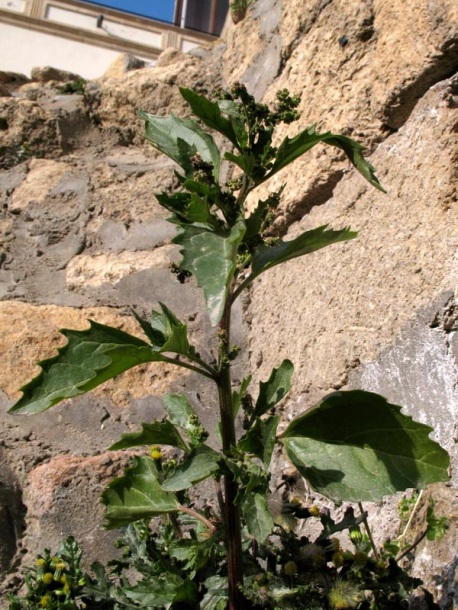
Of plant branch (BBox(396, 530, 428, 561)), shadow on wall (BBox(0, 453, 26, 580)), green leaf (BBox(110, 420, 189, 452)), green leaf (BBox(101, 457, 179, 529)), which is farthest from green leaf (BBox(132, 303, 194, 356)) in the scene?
shadow on wall (BBox(0, 453, 26, 580))

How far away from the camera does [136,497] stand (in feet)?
4.38

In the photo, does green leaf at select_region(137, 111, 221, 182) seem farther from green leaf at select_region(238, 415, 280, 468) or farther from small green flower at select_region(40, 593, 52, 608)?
small green flower at select_region(40, 593, 52, 608)

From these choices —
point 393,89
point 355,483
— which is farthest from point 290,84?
point 355,483

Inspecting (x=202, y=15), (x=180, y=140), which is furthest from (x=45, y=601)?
(x=202, y=15)

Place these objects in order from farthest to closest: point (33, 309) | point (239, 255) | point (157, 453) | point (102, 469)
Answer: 1. point (33, 309)
2. point (102, 469)
3. point (157, 453)
4. point (239, 255)

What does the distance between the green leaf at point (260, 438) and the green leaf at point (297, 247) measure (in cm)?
Answer: 29

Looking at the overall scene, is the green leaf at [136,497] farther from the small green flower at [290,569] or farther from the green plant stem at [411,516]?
the green plant stem at [411,516]

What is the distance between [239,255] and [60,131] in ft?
8.21

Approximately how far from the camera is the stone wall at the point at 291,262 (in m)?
1.94

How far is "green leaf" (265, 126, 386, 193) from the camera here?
1326 millimetres

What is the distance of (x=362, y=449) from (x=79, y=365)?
1.77ft

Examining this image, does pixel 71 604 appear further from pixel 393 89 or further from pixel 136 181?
pixel 136 181

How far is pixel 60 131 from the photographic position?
11.8ft

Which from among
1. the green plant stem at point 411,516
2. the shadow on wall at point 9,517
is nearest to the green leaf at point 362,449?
the green plant stem at point 411,516
